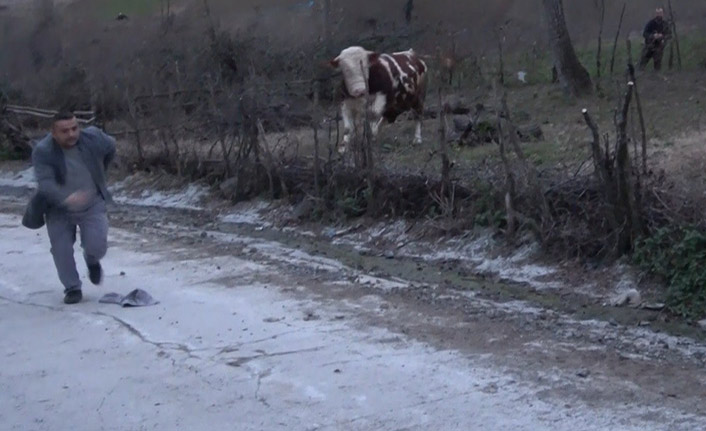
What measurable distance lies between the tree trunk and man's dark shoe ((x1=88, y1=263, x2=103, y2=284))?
1355 centimetres

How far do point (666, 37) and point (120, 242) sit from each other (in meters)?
13.7

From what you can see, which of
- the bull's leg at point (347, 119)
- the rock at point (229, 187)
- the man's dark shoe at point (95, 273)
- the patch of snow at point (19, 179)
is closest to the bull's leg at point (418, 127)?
the bull's leg at point (347, 119)

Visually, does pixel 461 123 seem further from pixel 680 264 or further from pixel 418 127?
pixel 680 264

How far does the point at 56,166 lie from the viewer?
10.7m

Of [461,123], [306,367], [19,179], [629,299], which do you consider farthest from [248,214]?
[19,179]

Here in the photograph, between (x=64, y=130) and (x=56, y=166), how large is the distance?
0.32 metres

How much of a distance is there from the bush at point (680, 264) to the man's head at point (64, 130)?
16.3 feet

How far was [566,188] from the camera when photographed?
37.7ft

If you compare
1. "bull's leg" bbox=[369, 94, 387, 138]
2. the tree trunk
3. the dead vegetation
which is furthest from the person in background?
"bull's leg" bbox=[369, 94, 387, 138]

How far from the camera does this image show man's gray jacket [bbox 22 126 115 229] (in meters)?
10.6

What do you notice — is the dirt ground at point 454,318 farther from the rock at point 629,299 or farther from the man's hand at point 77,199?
the man's hand at point 77,199

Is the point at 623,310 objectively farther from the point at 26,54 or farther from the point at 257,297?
the point at 26,54

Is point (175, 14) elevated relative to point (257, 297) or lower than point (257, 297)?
elevated

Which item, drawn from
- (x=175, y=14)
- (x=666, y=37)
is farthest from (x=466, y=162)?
(x=175, y=14)
